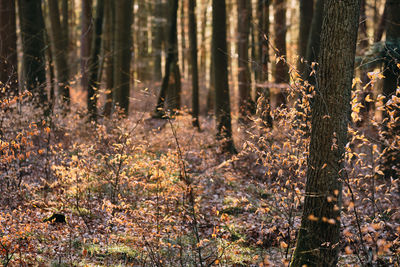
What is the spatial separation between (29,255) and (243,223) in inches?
167

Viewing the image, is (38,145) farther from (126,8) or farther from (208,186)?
(126,8)

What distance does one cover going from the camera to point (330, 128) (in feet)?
15.2

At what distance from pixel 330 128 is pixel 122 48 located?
11.0 metres

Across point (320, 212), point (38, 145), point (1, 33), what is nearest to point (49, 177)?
point (38, 145)

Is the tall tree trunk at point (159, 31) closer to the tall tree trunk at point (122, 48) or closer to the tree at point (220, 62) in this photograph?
the tall tree trunk at point (122, 48)

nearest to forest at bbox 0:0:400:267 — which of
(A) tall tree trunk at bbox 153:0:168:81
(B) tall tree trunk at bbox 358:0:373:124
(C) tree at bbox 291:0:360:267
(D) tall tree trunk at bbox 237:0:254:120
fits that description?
(C) tree at bbox 291:0:360:267

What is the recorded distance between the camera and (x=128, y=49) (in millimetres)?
14188

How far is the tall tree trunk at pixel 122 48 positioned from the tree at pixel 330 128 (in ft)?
33.2

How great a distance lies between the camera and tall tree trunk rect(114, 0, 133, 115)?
13875 millimetres

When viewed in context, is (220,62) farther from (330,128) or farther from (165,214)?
(330,128)

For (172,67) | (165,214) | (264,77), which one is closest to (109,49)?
(172,67)

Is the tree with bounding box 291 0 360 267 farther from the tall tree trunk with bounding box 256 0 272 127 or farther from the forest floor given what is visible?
the tall tree trunk with bounding box 256 0 272 127

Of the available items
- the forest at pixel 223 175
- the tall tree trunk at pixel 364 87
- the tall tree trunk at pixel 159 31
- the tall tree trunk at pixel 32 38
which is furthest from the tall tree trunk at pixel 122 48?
the tall tree trunk at pixel 159 31

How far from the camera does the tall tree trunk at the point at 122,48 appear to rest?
13.9m
